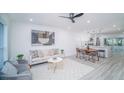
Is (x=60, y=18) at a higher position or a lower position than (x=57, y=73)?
higher

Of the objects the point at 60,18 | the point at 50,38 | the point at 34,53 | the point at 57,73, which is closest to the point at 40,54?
the point at 34,53

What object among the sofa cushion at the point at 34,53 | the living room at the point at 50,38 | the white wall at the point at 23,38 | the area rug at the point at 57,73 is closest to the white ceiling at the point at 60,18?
the living room at the point at 50,38

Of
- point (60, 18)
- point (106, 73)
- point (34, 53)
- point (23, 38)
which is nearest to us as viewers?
point (106, 73)

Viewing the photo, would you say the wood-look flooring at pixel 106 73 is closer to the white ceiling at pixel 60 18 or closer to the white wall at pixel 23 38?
the white ceiling at pixel 60 18

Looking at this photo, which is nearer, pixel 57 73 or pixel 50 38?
pixel 57 73

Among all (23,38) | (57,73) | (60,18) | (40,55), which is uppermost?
(60,18)

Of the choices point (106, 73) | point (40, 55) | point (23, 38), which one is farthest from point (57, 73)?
point (23, 38)

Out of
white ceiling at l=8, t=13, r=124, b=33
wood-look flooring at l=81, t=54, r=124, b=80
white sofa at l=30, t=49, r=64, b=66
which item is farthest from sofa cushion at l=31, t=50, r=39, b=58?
wood-look flooring at l=81, t=54, r=124, b=80

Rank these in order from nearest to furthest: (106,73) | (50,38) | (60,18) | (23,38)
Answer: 1. (106,73)
2. (60,18)
3. (23,38)
4. (50,38)

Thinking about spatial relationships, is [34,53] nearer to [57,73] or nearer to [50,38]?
[50,38]

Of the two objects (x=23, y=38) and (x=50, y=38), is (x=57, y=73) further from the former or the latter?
(x=23, y=38)
